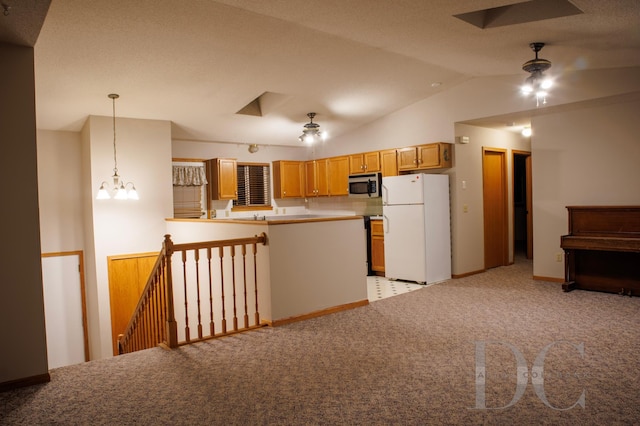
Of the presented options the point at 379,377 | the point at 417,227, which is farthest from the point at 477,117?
the point at 379,377

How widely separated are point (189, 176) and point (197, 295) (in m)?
3.49

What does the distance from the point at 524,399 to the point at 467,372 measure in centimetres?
45

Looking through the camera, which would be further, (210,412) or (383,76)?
(383,76)

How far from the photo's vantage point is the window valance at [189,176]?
23.8 feet

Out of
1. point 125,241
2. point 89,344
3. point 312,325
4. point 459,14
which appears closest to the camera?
point 459,14

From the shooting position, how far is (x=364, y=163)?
7453 millimetres

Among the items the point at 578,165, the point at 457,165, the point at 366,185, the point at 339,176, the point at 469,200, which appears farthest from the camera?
the point at 339,176

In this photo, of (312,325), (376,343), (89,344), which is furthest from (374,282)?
(89,344)

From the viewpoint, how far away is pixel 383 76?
18.5ft

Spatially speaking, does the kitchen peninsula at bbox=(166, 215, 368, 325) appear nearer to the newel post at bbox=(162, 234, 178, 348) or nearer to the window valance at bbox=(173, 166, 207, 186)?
the newel post at bbox=(162, 234, 178, 348)

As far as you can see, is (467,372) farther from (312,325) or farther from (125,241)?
(125,241)

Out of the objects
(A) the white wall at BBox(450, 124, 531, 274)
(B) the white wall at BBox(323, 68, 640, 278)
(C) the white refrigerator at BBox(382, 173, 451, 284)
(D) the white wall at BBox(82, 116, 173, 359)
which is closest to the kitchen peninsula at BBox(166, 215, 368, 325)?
(C) the white refrigerator at BBox(382, 173, 451, 284)

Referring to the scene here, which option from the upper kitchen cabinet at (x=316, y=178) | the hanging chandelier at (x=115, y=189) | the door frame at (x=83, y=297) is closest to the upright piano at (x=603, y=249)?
the upper kitchen cabinet at (x=316, y=178)

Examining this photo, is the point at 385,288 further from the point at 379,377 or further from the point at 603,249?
the point at 379,377
